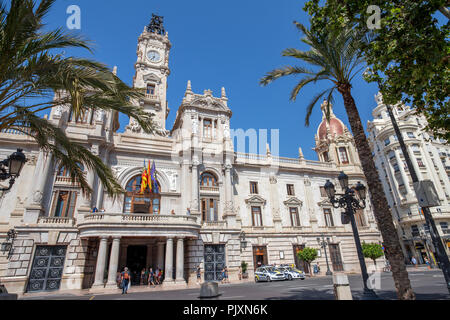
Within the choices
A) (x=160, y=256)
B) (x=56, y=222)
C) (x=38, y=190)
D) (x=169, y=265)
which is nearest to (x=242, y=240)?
(x=160, y=256)

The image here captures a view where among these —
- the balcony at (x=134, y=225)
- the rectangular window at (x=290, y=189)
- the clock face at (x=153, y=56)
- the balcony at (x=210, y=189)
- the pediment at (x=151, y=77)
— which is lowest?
the balcony at (x=134, y=225)

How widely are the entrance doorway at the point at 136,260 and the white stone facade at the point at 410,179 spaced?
4028 cm

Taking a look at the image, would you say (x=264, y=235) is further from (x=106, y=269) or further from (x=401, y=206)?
(x=401, y=206)

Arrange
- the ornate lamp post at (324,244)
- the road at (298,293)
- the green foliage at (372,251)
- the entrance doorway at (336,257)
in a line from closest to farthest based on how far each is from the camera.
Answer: the road at (298,293)
the green foliage at (372,251)
the ornate lamp post at (324,244)
the entrance doorway at (336,257)

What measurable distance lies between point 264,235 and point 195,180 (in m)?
9.57

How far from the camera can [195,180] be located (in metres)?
24.4

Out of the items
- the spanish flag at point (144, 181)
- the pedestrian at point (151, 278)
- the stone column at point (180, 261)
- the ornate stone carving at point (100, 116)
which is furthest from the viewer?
the ornate stone carving at point (100, 116)

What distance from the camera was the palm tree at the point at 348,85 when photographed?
23.9ft

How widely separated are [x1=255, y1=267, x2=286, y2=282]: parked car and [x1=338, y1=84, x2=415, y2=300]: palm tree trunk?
1523cm

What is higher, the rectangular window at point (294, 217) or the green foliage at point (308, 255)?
the rectangular window at point (294, 217)

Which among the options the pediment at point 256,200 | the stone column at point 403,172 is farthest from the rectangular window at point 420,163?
the pediment at point 256,200

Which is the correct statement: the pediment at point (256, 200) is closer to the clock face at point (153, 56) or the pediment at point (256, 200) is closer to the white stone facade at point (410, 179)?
the clock face at point (153, 56)

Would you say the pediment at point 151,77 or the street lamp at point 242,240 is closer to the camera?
the street lamp at point 242,240

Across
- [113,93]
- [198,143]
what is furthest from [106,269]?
[113,93]
